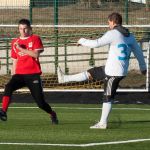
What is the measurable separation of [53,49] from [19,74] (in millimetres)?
9184

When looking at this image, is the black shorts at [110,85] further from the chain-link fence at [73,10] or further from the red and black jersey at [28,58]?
the chain-link fence at [73,10]

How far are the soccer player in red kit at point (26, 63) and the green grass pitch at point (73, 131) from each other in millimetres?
582

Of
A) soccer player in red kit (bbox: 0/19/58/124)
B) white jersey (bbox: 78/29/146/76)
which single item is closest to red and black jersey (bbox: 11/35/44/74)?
soccer player in red kit (bbox: 0/19/58/124)

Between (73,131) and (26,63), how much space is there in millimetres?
1630

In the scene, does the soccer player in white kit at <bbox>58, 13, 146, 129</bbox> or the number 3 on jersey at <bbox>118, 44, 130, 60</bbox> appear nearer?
the soccer player in white kit at <bbox>58, 13, 146, 129</bbox>

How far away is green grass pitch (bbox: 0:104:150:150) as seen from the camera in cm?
1122

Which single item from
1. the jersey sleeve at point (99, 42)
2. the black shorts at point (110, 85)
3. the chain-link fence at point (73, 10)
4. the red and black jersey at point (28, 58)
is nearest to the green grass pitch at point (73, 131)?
the black shorts at point (110, 85)

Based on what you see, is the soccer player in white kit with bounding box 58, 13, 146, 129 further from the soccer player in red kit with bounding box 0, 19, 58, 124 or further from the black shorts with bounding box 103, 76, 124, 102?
the soccer player in red kit with bounding box 0, 19, 58, 124

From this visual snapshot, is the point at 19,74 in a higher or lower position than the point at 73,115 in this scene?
higher

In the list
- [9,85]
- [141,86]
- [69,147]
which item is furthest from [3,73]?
[69,147]

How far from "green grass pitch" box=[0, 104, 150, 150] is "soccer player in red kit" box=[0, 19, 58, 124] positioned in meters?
0.58

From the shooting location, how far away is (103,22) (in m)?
26.0

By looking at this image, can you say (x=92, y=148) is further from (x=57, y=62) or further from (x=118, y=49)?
(x=57, y=62)

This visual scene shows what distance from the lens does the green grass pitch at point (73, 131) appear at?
36.8 feet
